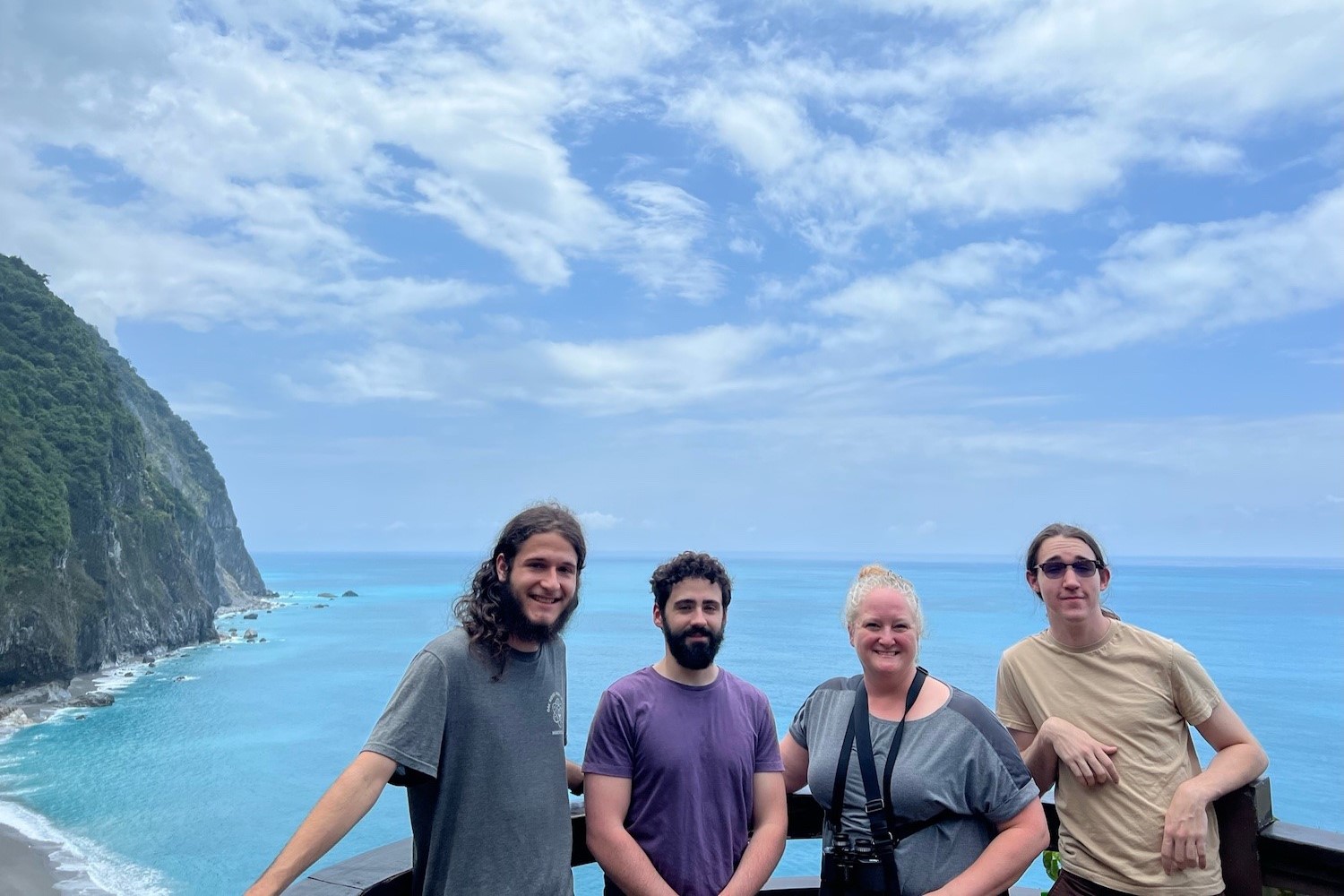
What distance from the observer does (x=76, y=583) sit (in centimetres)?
5509

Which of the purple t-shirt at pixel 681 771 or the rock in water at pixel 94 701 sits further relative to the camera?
the rock in water at pixel 94 701

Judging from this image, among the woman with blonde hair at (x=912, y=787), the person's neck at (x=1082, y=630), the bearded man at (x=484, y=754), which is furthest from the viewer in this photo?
the person's neck at (x=1082, y=630)

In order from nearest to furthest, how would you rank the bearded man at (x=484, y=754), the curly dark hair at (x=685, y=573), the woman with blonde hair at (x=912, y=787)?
the bearded man at (x=484, y=754) < the woman with blonde hair at (x=912, y=787) < the curly dark hair at (x=685, y=573)

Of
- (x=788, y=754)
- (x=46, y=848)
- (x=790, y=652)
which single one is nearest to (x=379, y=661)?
(x=790, y=652)

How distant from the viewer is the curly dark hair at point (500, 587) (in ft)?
8.18

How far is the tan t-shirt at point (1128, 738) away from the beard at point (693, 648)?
1.10 metres

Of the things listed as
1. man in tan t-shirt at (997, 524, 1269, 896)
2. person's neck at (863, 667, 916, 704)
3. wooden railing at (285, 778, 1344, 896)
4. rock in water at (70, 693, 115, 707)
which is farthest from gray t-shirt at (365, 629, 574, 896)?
rock in water at (70, 693, 115, 707)

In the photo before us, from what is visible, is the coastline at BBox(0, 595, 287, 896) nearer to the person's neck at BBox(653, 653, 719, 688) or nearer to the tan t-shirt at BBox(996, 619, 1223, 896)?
the person's neck at BBox(653, 653, 719, 688)

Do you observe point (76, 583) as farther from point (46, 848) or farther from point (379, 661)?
point (379, 661)

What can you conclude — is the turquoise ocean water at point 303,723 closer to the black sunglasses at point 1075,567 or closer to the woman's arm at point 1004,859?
the black sunglasses at point 1075,567

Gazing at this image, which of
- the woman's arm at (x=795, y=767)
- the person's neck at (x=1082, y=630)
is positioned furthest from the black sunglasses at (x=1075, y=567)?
the woman's arm at (x=795, y=767)

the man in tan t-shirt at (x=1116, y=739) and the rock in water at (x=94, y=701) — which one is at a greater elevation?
the man in tan t-shirt at (x=1116, y=739)

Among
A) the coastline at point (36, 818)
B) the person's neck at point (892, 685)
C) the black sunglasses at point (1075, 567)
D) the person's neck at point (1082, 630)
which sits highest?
the black sunglasses at point (1075, 567)

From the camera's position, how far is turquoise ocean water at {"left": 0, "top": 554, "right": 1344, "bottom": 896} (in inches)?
Answer: 1889
